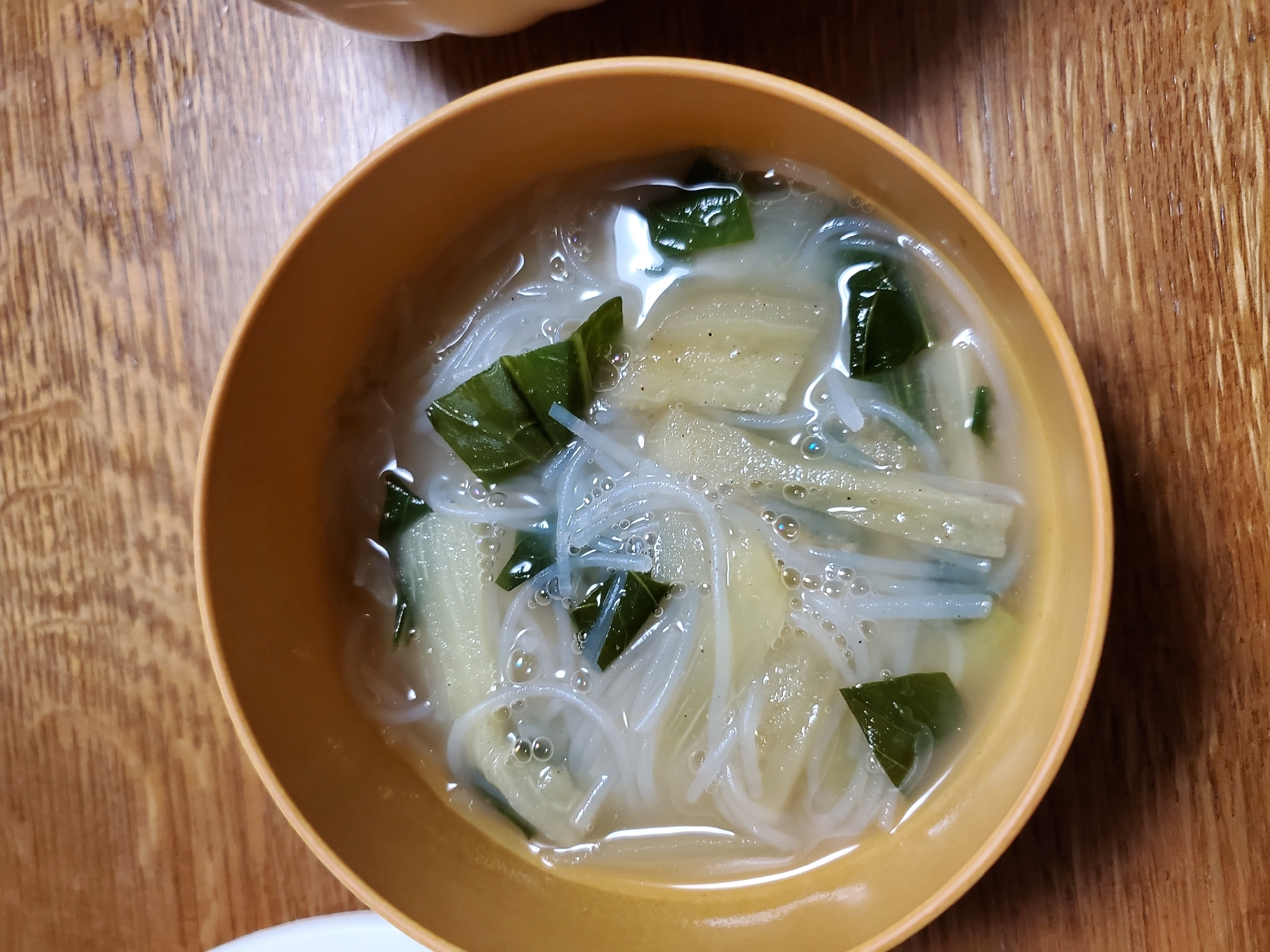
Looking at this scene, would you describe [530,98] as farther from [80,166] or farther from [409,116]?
[80,166]

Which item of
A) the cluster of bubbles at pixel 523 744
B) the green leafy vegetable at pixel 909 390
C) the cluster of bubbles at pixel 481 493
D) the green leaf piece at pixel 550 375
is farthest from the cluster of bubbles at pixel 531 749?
the green leafy vegetable at pixel 909 390

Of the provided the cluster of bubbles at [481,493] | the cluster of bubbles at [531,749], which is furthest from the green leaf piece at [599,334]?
the cluster of bubbles at [531,749]

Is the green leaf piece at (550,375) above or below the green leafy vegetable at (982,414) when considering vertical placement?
above

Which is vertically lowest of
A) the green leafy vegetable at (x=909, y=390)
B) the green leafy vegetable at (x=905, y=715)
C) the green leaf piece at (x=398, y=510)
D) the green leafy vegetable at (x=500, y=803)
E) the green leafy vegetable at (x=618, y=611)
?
the green leafy vegetable at (x=500, y=803)

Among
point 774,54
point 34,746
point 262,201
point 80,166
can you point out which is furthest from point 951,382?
point 34,746

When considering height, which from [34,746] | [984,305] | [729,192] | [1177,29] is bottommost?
[34,746]

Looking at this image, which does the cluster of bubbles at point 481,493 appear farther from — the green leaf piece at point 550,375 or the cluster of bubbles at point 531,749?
the cluster of bubbles at point 531,749

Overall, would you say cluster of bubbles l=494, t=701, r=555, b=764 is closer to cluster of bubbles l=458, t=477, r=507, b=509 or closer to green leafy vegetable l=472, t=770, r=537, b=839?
green leafy vegetable l=472, t=770, r=537, b=839

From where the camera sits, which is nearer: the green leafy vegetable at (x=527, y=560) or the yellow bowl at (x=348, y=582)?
the yellow bowl at (x=348, y=582)
